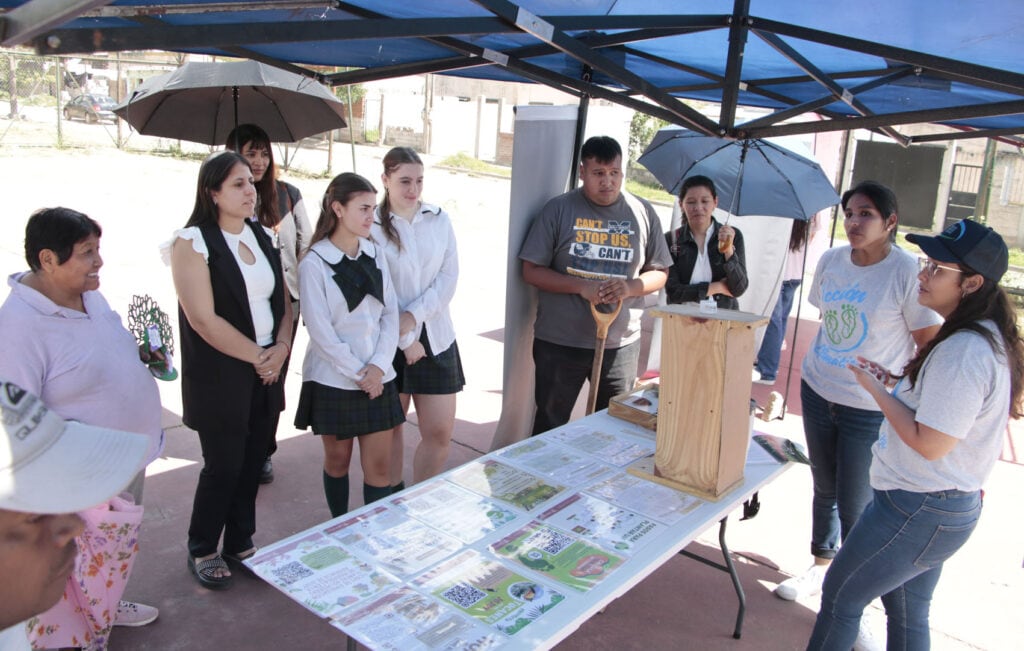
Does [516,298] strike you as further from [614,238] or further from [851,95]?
[851,95]

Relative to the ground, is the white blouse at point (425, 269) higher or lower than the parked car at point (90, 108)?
lower

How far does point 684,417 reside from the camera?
242 cm

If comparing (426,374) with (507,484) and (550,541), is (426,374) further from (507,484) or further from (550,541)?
(550,541)

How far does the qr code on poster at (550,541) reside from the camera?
2033 mm

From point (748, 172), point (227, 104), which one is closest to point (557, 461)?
point (748, 172)

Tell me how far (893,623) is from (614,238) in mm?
1930

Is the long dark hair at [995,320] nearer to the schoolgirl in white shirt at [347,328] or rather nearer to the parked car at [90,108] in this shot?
the schoolgirl in white shirt at [347,328]

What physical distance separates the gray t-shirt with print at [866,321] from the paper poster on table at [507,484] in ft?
4.14

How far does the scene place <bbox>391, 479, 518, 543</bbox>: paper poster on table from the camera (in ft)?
6.92

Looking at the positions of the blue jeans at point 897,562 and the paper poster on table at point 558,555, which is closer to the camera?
the paper poster on table at point 558,555

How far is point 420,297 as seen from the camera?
327 cm

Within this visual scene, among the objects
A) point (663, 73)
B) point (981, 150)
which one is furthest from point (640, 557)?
point (981, 150)

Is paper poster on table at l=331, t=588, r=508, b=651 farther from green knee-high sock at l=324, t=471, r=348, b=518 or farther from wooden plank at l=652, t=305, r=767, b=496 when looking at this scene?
green knee-high sock at l=324, t=471, r=348, b=518

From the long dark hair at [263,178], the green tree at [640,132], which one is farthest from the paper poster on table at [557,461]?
the green tree at [640,132]
